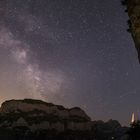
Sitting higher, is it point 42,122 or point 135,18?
point 42,122

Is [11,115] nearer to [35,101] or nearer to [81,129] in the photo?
[35,101]

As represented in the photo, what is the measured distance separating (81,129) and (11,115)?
37157 mm

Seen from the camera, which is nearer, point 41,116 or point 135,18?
point 135,18

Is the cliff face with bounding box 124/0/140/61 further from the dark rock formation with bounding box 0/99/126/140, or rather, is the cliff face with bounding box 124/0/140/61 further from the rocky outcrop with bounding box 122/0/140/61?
the dark rock formation with bounding box 0/99/126/140

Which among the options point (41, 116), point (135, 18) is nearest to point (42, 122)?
point (41, 116)

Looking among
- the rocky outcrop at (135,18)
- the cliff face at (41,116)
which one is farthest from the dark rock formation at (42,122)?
the rocky outcrop at (135,18)

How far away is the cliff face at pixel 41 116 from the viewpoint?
111062 millimetres

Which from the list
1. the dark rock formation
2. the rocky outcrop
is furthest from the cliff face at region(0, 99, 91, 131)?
the rocky outcrop

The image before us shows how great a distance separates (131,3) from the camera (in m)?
18.1

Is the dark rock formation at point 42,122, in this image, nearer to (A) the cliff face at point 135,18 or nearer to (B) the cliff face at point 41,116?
(B) the cliff face at point 41,116

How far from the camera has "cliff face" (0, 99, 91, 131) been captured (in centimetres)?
11106

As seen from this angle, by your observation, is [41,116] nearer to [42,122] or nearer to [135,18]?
[42,122]

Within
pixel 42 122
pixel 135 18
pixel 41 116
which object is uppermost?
pixel 41 116

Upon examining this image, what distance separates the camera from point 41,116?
11975 cm
